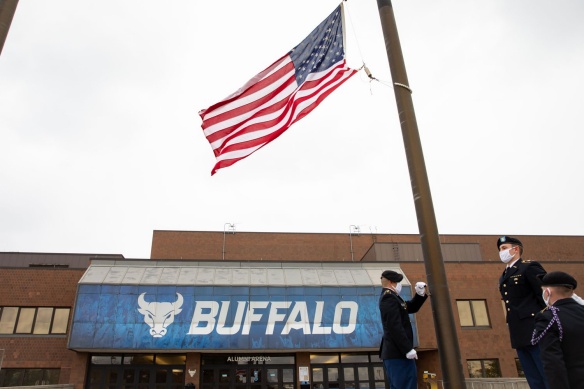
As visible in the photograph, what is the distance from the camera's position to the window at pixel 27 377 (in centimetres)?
2398

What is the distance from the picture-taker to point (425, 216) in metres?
5.28

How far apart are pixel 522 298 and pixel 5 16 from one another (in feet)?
24.1

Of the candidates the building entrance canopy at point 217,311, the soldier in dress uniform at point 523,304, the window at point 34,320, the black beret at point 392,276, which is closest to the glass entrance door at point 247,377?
the building entrance canopy at point 217,311

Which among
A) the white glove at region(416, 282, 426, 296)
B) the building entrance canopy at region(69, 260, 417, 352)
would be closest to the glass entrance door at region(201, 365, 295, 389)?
the building entrance canopy at region(69, 260, 417, 352)

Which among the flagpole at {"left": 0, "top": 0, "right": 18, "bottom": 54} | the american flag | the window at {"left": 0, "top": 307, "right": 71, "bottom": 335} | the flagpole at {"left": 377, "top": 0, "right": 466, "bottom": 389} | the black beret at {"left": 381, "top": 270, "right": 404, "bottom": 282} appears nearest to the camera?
the flagpole at {"left": 377, "top": 0, "right": 466, "bottom": 389}

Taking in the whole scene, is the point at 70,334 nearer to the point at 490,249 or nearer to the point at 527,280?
the point at 527,280

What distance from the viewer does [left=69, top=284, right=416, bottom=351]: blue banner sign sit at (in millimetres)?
23344

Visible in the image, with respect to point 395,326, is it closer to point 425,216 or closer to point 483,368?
point 425,216

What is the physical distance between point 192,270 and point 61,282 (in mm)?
7888

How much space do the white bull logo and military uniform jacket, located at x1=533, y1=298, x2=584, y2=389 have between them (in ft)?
73.6

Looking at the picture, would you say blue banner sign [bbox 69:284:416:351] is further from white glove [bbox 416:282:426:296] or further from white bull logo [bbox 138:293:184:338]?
white glove [bbox 416:282:426:296]

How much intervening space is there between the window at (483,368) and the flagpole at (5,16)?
27406mm

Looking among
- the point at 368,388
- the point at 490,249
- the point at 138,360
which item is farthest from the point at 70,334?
the point at 490,249

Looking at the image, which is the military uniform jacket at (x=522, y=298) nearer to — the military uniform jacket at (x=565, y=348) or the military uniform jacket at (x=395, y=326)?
the military uniform jacket at (x=395, y=326)
